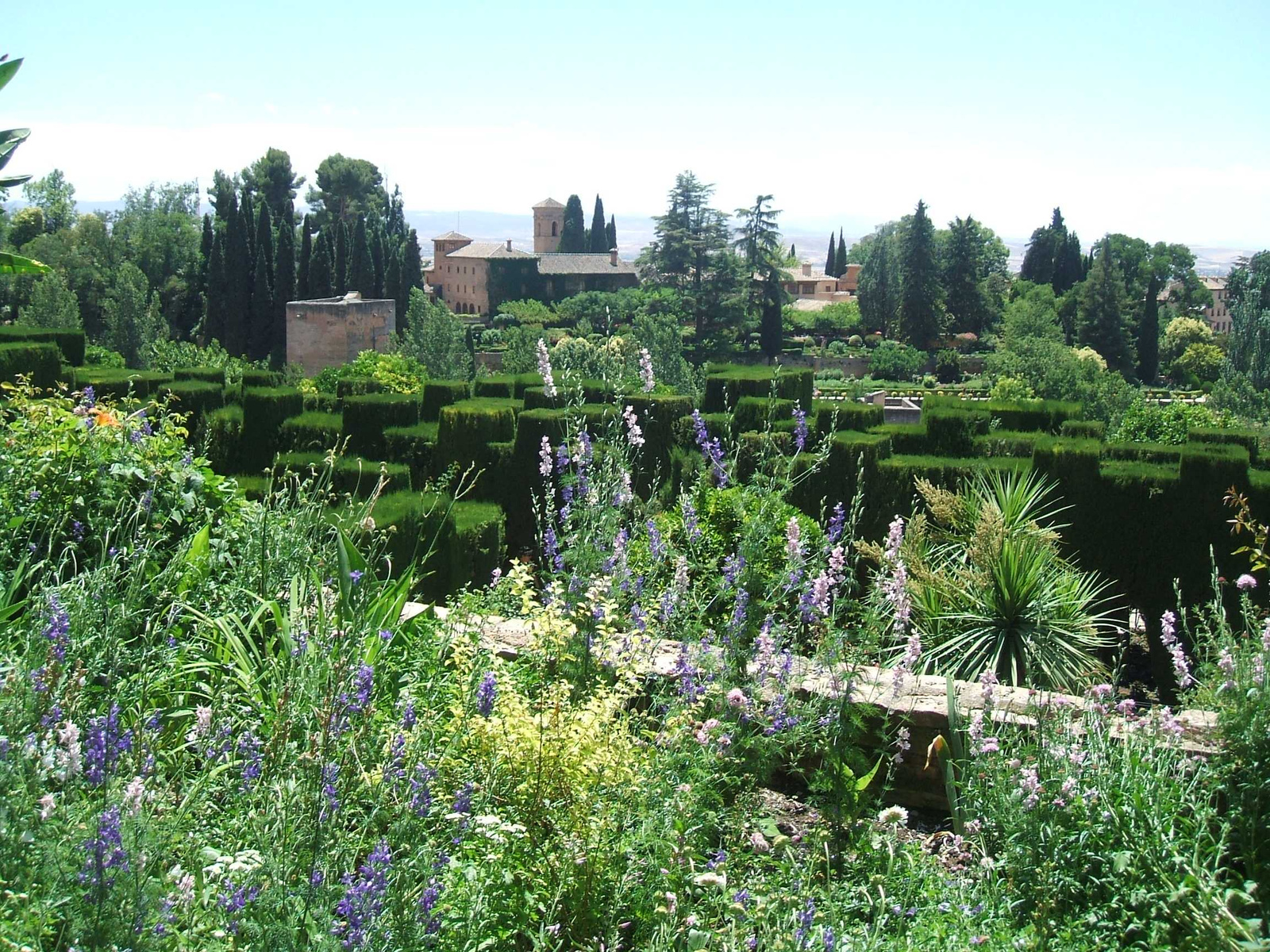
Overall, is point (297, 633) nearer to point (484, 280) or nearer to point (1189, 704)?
point (1189, 704)

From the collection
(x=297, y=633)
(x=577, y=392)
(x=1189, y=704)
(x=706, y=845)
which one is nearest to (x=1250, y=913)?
(x=1189, y=704)

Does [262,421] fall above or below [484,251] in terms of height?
below

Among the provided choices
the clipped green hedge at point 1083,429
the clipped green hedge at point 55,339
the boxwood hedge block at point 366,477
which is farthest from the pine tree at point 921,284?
the boxwood hedge block at point 366,477

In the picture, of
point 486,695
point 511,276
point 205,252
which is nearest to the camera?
point 486,695

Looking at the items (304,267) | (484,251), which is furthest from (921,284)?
(304,267)

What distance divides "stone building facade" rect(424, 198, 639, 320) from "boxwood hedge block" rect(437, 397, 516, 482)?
178ft

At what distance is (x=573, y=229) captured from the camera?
285 ft

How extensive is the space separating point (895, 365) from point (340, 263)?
89.6ft

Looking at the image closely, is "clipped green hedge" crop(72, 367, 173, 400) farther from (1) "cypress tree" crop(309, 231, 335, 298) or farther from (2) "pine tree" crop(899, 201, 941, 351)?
(2) "pine tree" crop(899, 201, 941, 351)

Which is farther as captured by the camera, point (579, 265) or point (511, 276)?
point (579, 265)

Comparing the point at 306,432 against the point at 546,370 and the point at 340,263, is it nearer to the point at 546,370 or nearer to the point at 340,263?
the point at 546,370

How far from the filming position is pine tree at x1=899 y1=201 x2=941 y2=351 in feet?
192

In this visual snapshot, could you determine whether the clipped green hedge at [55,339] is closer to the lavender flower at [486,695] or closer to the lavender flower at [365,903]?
the lavender flower at [486,695]

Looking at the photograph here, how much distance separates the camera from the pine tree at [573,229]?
8656 centimetres
